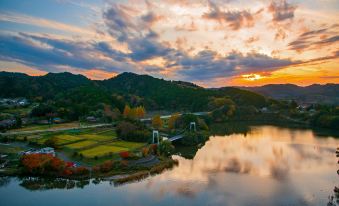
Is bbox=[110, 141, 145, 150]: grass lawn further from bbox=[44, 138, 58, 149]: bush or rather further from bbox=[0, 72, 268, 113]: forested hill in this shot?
bbox=[0, 72, 268, 113]: forested hill

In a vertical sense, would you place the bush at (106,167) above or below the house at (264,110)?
below

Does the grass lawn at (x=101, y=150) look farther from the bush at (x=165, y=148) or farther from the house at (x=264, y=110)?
the house at (x=264, y=110)

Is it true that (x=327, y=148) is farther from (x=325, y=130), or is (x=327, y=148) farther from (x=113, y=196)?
(x=113, y=196)

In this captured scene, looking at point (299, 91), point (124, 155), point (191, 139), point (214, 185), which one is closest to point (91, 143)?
point (124, 155)

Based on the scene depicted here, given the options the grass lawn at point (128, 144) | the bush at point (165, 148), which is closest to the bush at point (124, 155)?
the grass lawn at point (128, 144)

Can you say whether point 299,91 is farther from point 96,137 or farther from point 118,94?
point 96,137

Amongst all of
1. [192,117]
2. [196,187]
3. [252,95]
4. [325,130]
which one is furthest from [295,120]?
[196,187]

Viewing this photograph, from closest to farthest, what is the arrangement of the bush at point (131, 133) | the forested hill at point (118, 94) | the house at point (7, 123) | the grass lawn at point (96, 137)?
1. the grass lawn at point (96, 137)
2. the bush at point (131, 133)
3. the house at point (7, 123)
4. the forested hill at point (118, 94)

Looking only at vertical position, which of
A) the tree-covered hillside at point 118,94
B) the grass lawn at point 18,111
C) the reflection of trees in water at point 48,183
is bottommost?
the reflection of trees in water at point 48,183
